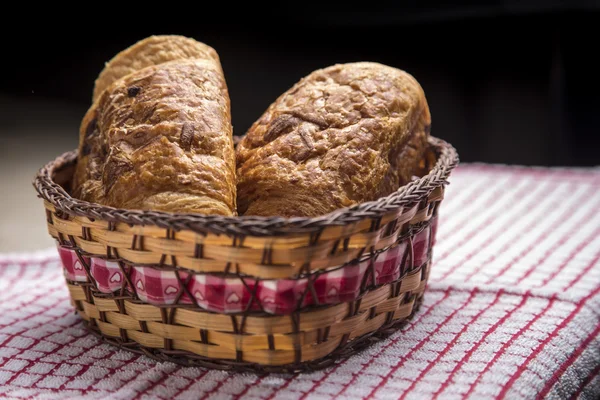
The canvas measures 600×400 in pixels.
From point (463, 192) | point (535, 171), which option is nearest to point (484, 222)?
point (463, 192)

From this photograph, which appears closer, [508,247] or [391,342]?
[391,342]

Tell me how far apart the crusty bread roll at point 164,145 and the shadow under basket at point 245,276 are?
9 centimetres

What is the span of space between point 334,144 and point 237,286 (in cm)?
33

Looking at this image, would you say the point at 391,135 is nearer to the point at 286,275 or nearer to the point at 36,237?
the point at 286,275

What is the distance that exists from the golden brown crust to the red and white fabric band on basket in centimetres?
47

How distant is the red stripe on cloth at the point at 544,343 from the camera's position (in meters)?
0.99

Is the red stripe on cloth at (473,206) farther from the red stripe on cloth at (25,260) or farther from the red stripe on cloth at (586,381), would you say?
the red stripe on cloth at (25,260)

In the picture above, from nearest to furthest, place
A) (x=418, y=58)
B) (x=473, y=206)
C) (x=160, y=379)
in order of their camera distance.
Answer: (x=160, y=379) → (x=473, y=206) → (x=418, y=58)

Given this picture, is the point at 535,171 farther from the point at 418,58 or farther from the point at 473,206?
the point at 418,58

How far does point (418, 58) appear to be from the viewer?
3061mm

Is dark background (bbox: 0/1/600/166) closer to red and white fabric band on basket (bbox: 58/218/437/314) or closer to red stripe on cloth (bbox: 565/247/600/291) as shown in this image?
red stripe on cloth (bbox: 565/247/600/291)

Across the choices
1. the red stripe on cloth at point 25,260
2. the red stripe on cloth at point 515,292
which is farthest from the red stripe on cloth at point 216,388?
the red stripe on cloth at point 25,260

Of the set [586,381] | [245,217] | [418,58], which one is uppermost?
[245,217]

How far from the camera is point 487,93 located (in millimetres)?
3057
